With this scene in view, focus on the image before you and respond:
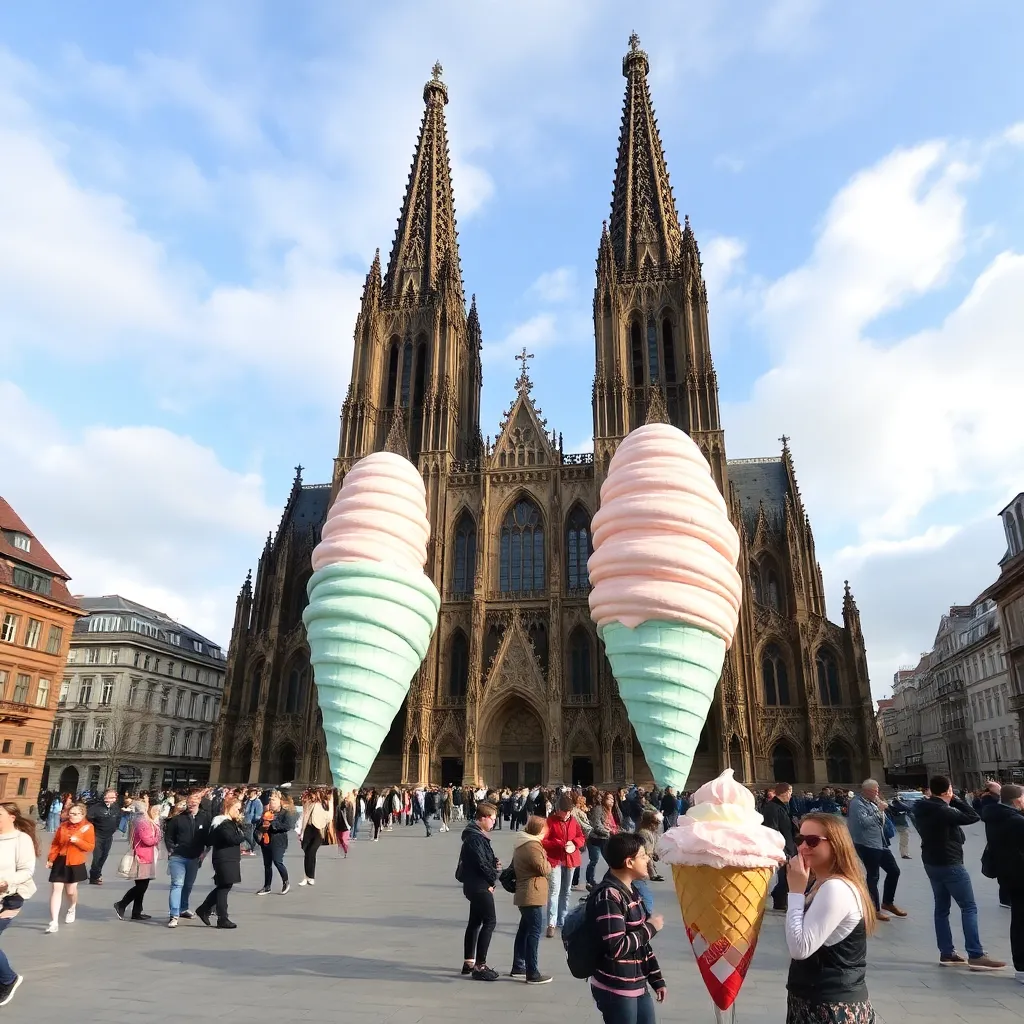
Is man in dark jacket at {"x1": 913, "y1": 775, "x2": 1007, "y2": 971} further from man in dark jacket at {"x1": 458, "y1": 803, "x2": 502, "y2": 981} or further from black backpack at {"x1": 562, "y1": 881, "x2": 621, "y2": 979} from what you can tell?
black backpack at {"x1": 562, "y1": 881, "x2": 621, "y2": 979}

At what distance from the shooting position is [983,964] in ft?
22.1

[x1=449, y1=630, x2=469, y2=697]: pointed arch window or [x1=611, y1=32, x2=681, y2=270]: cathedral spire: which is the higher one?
[x1=611, y1=32, x2=681, y2=270]: cathedral spire

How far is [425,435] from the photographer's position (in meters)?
42.4

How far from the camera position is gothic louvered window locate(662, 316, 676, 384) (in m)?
43.1

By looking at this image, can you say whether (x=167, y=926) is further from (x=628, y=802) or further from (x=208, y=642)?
(x=208, y=642)

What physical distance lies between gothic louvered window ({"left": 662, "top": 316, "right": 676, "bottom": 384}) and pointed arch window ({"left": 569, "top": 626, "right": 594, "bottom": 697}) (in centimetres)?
1510

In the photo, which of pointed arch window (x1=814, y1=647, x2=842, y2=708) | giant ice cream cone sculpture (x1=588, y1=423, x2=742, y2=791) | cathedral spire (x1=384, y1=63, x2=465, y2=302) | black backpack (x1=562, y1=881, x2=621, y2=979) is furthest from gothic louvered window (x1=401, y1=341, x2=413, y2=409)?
black backpack (x1=562, y1=881, x2=621, y2=979)

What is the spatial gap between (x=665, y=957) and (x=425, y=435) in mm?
36562

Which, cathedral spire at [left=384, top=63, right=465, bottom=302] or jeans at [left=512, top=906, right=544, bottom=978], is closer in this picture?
jeans at [left=512, top=906, right=544, bottom=978]

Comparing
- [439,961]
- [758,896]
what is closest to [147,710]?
[439,961]

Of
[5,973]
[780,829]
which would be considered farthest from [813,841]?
[780,829]

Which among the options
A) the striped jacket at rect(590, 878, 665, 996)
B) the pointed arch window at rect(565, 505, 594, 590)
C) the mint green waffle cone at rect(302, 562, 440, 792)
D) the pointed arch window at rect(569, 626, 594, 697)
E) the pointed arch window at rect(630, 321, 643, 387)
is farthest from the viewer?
the pointed arch window at rect(630, 321, 643, 387)

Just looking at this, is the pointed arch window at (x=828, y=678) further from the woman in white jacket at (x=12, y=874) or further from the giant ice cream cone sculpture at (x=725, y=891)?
the woman in white jacket at (x=12, y=874)

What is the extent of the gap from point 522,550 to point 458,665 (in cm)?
667
